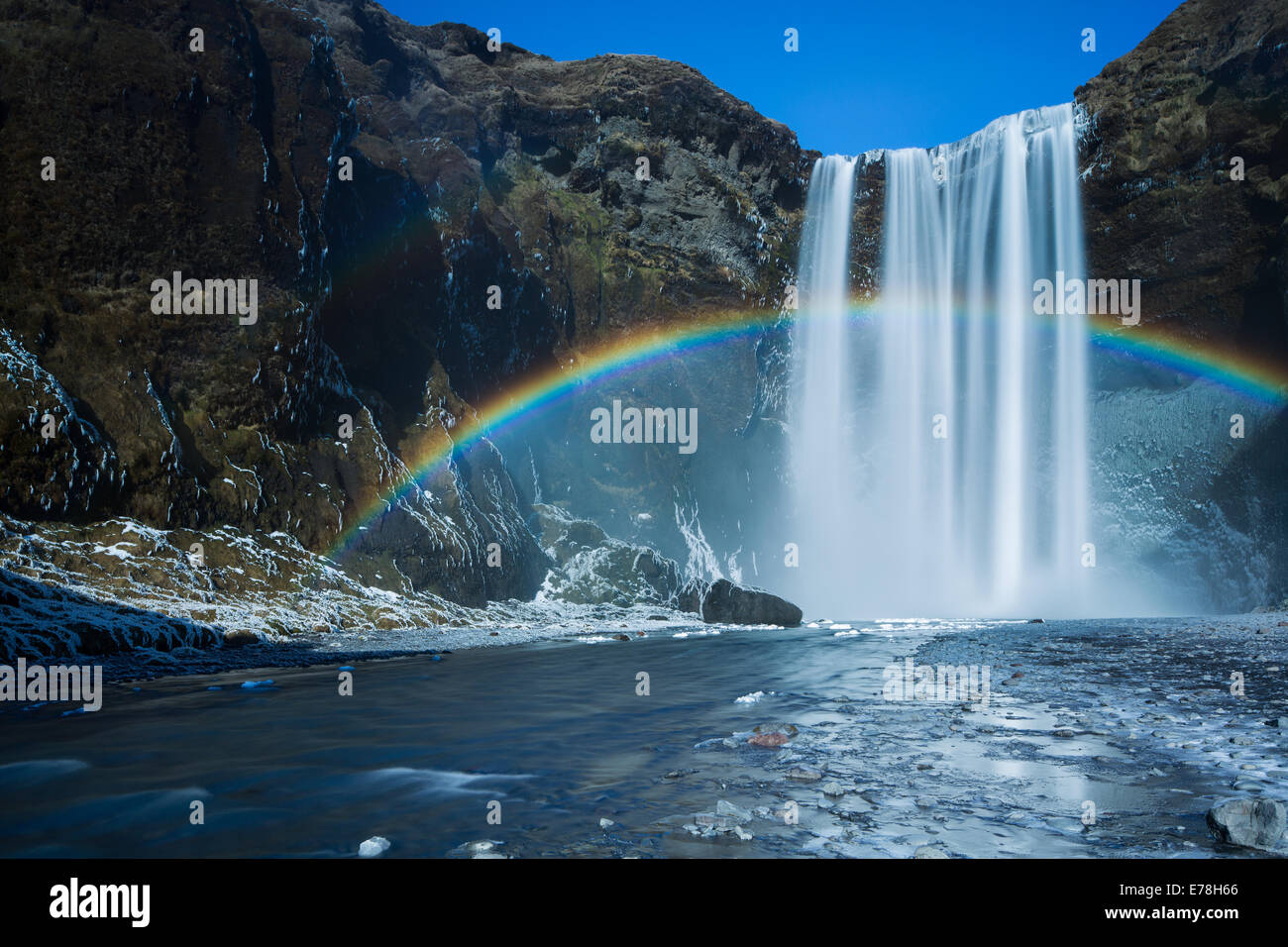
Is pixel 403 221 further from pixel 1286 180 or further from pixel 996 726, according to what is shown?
pixel 1286 180

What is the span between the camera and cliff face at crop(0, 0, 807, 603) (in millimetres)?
23281

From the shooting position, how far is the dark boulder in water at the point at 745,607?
36.2 meters

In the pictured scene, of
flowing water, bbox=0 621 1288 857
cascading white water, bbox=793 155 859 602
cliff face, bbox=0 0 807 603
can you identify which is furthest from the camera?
cascading white water, bbox=793 155 859 602

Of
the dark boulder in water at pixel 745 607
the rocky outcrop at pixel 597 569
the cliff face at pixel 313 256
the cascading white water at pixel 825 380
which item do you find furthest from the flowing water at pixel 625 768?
the cascading white water at pixel 825 380

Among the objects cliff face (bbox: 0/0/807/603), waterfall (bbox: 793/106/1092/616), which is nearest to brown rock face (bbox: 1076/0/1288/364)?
waterfall (bbox: 793/106/1092/616)

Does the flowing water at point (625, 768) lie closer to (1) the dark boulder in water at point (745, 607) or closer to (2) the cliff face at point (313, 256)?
(2) the cliff face at point (313, 256)

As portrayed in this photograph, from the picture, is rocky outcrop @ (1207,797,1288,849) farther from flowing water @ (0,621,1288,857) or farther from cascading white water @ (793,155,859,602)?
cascading white water @ (793,155,859,602)

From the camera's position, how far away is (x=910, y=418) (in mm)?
56531

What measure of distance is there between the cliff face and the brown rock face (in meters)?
21.0

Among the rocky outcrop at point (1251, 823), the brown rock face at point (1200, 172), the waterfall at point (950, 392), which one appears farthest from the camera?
the waterfall at point (950, 392)

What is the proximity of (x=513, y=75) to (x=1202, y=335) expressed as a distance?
159 ft

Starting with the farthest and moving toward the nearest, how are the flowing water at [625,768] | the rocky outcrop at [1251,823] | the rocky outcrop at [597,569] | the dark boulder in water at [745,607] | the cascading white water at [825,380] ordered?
the cascading white water at [825,380]
the rocky outcrop at [597,569]
the dark boulder in water at [745,607]
the flowing water at [625,768]
the rocky outcrop at [1251,823]

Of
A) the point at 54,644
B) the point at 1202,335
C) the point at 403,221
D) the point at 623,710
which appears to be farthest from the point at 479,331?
the point at 1202,335

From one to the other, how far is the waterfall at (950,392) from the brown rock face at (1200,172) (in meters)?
2.46
